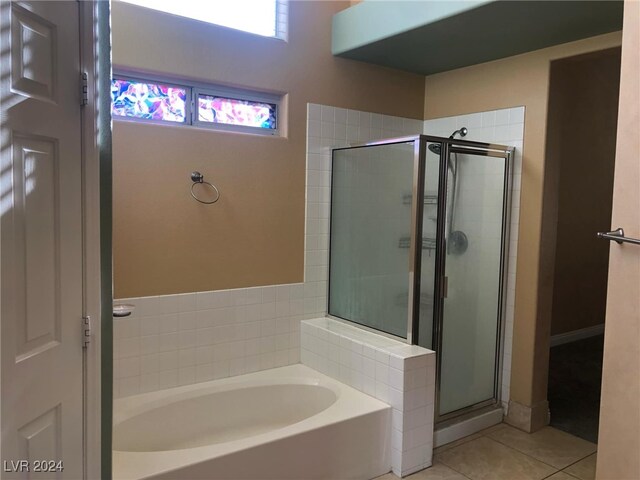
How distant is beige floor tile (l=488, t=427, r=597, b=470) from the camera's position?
2.96 m

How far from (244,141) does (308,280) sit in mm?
1026

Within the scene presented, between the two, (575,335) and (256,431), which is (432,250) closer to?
(256,431)

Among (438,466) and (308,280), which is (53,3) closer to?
(308,280)

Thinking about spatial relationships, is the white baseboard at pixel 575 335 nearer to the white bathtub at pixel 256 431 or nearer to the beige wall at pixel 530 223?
the beige wall at pixel 530 223

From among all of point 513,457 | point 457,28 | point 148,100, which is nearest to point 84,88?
point 148,100

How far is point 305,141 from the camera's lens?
11.1ft

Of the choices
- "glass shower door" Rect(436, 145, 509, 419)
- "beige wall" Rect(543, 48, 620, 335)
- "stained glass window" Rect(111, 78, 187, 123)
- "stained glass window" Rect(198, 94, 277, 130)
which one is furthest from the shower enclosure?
"beige wall" Rect(543, 48, 620, 335)

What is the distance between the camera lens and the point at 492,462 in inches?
115

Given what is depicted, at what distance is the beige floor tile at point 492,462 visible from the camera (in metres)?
2.78

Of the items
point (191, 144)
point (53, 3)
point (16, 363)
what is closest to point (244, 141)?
point (191, 144)

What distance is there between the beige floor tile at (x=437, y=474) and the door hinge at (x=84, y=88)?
242 cm

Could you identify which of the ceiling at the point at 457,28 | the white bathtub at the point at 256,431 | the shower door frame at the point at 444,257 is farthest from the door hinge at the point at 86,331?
the ceiling at the point at 457,28

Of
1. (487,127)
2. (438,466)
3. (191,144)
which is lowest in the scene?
(438,466)

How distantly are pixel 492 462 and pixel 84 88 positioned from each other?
9.16 feet
